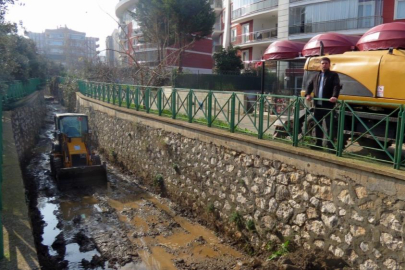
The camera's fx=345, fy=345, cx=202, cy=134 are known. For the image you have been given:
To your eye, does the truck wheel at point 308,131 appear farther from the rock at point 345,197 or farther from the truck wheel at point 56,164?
the truck wheel at point 56,164

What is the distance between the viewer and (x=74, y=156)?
11.3m

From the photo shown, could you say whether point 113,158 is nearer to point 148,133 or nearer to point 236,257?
point 148,133

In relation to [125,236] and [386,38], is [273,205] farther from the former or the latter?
[386,38]

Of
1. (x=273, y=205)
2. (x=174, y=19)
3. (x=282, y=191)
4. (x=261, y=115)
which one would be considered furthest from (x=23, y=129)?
(x=282, y=191)

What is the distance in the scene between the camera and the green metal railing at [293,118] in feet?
→ 17.3

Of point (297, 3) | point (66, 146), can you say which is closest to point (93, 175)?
point (66, 146)

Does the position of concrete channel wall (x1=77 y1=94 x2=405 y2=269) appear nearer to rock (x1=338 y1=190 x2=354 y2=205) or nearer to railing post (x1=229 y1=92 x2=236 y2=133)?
rock (x1=338 y1=190 x2=354 y2=205)

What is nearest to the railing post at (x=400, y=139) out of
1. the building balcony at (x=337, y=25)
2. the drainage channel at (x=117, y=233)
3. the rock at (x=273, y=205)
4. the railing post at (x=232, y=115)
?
the rock at (x=273, y=205)

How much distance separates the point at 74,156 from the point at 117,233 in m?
4.38

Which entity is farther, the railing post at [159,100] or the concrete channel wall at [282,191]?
the railing post at [159,100]

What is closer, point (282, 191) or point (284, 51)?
point (282, 191)

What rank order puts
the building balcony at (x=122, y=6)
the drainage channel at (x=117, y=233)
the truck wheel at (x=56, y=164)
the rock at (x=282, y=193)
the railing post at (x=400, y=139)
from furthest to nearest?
the building balcony at (x=122, y=6) < the truck wheel at (x=56, y=164) < the drainage channel at (x=117, y=233) < the rock at (x=282, y=193) < the railing post at (x=400, y=139)

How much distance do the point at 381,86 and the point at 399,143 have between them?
6.31 feet

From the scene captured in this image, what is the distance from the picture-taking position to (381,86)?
20.4 feet
